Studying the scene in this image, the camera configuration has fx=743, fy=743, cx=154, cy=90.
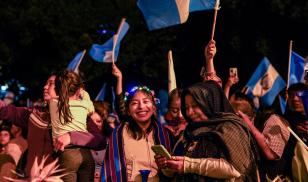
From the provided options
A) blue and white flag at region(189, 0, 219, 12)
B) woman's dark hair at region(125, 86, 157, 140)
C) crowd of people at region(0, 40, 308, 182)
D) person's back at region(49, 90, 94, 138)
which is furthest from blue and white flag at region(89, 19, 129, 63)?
woman's dark hair at region(125, 86, 157, 140)

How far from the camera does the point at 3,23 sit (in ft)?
77.1

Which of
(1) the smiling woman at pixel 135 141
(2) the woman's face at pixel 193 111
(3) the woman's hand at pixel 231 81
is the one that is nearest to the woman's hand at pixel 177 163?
(2) the woman's face at pixel 193 111

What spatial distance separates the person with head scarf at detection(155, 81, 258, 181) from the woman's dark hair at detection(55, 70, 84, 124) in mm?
1300

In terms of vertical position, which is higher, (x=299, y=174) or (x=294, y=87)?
(x=294, y=87)

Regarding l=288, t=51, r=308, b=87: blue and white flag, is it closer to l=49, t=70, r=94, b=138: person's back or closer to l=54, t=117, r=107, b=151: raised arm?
l=54, t=117, r=107, b=151: raised arm

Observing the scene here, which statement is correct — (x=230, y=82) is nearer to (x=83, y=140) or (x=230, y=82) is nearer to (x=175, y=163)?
(x=83, y=140)

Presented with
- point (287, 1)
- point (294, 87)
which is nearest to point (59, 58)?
point (287, 1)

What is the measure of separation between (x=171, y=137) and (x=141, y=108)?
360 millimetres

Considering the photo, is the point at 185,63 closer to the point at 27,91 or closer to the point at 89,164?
the point at 27,91

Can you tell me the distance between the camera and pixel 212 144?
16.9ft

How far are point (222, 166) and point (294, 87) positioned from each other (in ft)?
8.01

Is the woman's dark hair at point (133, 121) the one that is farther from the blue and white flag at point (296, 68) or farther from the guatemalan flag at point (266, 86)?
the guatemalan flag at point (266, 86)

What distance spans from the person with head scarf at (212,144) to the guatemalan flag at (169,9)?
7.88 ft

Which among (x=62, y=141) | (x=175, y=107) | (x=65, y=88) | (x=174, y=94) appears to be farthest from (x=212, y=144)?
(x=175, y=107)
